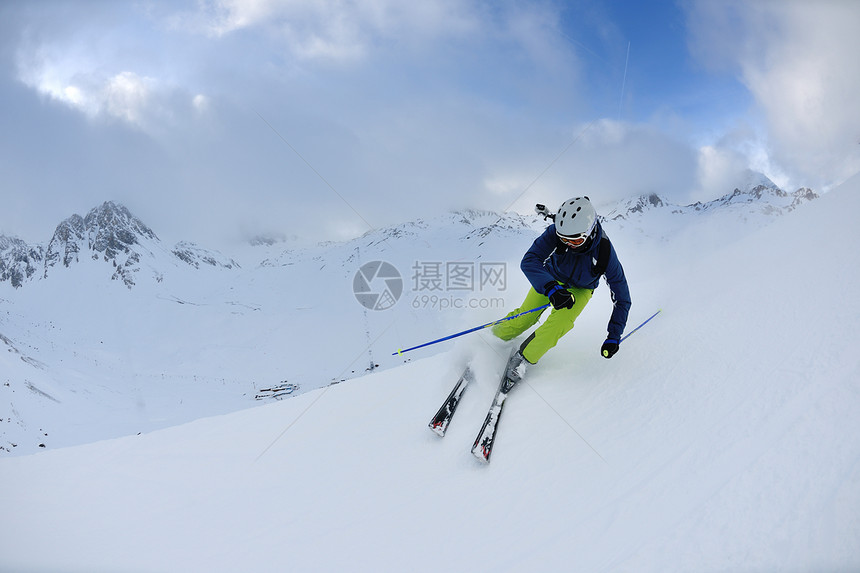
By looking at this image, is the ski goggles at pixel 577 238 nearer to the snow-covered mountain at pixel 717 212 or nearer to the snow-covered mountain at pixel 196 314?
the snow-covered mountain at pixel 196 314

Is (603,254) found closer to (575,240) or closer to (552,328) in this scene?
(575,240)

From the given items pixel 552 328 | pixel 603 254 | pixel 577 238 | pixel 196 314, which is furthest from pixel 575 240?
pixel 196 314

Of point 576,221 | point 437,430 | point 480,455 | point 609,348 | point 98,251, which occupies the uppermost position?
point 98,251

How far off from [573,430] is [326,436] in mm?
2939

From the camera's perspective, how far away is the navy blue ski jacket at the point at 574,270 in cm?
461

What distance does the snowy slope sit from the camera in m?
2.26

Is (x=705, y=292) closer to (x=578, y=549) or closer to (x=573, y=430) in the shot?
(x=573, y=430)

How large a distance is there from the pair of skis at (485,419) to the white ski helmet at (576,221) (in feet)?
6.15

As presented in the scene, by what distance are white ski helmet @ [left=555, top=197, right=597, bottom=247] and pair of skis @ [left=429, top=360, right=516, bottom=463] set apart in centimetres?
187
